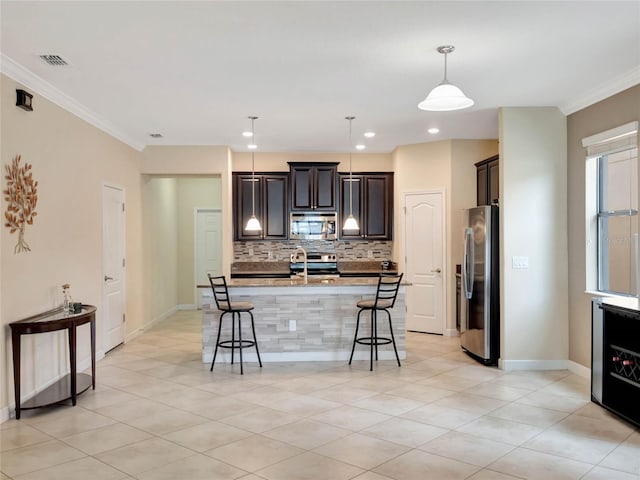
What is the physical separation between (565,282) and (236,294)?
3.55 metres

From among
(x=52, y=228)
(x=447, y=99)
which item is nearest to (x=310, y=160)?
(x=52, y=228)

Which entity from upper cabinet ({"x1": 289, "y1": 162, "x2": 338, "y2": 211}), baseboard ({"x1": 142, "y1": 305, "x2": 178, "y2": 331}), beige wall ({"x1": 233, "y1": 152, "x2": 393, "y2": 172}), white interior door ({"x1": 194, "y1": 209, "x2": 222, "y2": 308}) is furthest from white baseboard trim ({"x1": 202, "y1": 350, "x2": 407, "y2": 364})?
A: white interior door ({"x1": 194, "y1": 209, "x2": 222, "y2": 308})

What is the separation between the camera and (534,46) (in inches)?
145

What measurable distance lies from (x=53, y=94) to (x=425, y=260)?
5145mm

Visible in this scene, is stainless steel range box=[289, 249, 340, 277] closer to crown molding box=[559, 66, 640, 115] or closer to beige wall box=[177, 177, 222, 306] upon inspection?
beige wall box=[177, 177, 222, 306]

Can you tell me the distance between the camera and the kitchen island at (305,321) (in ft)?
18.9

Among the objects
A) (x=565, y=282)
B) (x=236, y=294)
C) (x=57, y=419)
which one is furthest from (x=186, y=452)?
(x=565, y=282)

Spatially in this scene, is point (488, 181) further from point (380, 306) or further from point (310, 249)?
point (310, 249)

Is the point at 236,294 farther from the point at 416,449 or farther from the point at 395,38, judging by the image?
the point at 395,38

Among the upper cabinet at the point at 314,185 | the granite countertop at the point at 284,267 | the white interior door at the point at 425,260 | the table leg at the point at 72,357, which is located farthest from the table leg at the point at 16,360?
the white interior door at the point at 425,260

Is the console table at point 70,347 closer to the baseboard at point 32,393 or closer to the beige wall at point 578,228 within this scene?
the baseboard at point 32,393

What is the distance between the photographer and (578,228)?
5.20 metres

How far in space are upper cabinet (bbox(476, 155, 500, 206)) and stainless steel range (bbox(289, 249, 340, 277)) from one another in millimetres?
2433

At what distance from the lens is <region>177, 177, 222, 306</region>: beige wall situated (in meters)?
9.77
